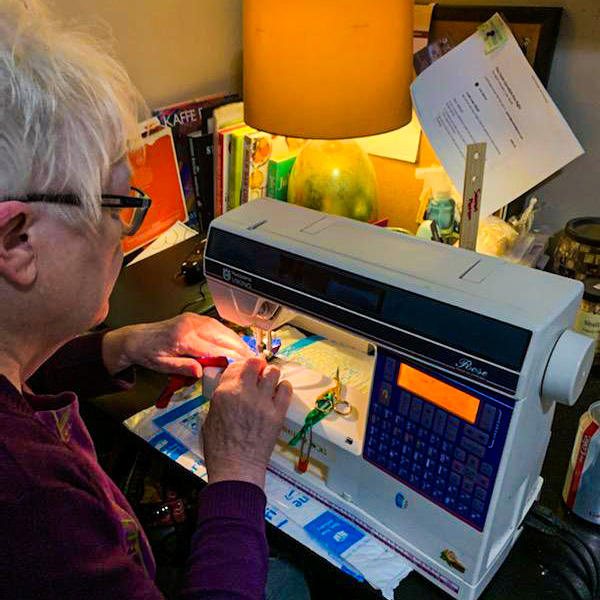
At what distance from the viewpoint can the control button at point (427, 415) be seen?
28.3 inches

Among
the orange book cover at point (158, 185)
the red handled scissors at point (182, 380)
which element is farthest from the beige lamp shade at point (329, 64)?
the red handled scissors at point (182, 380)

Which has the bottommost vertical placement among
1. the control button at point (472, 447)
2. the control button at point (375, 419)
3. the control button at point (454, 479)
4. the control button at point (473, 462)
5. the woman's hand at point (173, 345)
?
→ the woman's hand at point (173, 345)

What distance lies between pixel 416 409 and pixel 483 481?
4.3 inches

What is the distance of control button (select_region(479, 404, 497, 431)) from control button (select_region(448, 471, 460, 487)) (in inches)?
3.1

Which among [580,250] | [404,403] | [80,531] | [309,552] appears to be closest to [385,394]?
[404,403]

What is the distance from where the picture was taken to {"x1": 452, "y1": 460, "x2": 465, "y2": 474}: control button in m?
0.71

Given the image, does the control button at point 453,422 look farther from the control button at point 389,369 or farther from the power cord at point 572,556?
the power cord at point 572,556

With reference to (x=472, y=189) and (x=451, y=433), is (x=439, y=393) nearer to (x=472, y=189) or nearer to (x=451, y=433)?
(x=451, y=433)

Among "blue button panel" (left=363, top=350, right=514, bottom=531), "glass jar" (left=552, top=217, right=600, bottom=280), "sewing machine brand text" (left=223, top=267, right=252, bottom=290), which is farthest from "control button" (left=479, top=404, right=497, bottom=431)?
"glass jar" (left=552, top=217, right=600, bottom=280)

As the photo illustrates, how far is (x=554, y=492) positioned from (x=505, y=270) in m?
→ 0.38

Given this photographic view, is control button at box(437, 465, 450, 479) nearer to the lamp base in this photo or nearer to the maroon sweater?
Result: the maroon sweater

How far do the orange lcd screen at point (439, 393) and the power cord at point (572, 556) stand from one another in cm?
25

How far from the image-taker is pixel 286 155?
1.52 meters

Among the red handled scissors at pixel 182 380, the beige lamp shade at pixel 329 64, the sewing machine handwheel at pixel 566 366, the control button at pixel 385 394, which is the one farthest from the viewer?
the beige lamp shade at pixel 329 64
